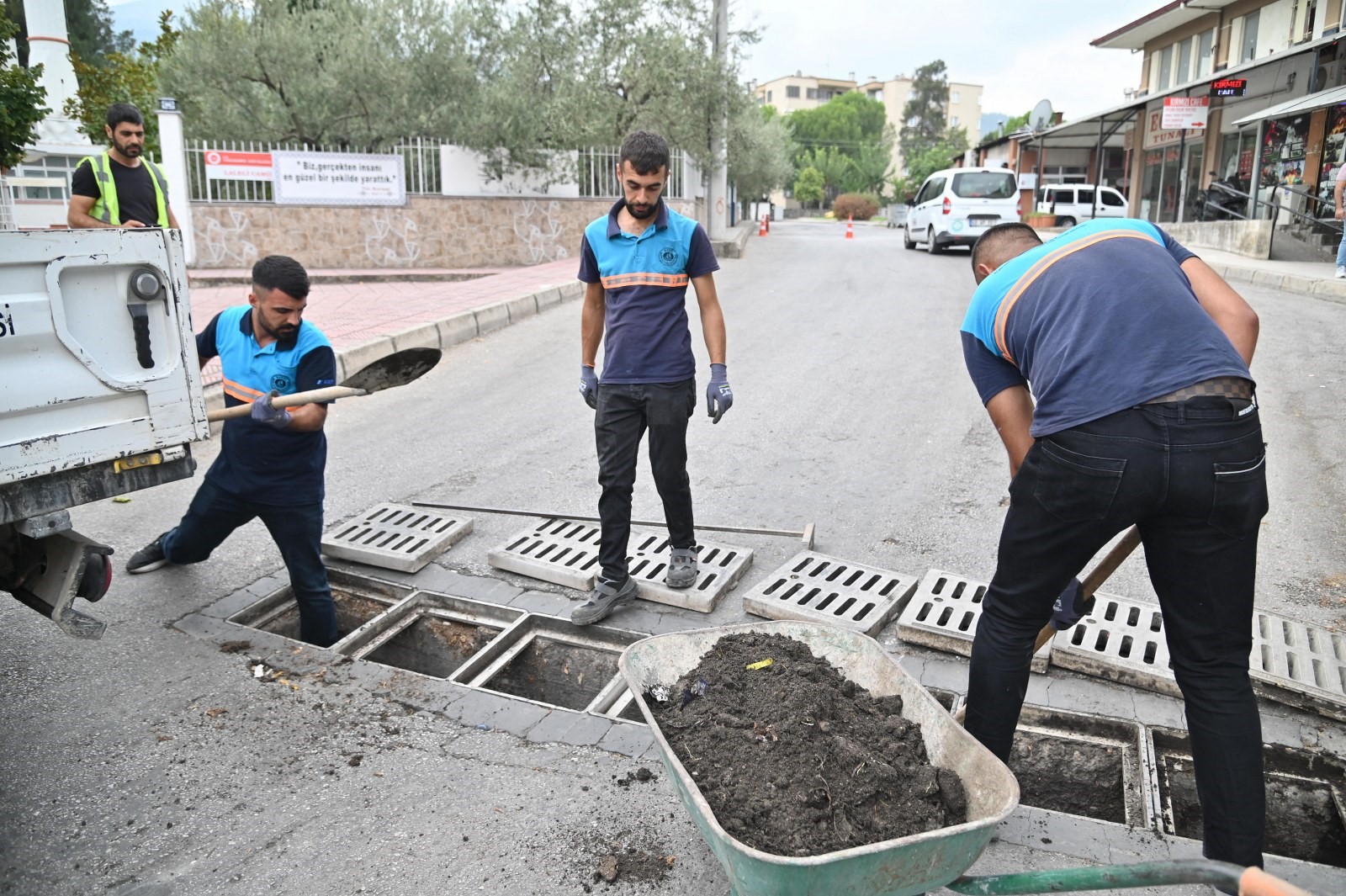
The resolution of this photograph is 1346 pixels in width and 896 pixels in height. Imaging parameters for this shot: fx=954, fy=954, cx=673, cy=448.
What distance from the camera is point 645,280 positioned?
3885 mm

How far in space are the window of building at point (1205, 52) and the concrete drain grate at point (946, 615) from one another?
29057 mm

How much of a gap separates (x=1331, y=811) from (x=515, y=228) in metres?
15.9

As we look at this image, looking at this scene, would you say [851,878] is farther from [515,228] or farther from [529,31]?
[529,31]

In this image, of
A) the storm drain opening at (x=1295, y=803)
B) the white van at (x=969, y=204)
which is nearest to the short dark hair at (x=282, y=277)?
the storm drain opening at (x=1295, y=803)

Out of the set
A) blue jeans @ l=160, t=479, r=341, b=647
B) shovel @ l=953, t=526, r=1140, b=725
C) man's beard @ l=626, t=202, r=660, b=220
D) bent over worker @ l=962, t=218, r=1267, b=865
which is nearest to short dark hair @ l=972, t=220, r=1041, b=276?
bent over worker @ l=962, t=218, r=1267, b=865

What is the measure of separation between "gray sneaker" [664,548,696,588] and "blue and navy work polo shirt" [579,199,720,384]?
0.79 meters

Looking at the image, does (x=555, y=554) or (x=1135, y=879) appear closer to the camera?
(x=1135, y=879)

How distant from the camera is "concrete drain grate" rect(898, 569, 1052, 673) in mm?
3609

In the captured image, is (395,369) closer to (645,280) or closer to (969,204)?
(645,280)

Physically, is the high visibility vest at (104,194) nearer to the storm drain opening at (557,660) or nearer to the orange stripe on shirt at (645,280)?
the orange stripe on shirt at (645,280)

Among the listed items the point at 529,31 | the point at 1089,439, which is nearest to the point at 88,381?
the point at 1089,439

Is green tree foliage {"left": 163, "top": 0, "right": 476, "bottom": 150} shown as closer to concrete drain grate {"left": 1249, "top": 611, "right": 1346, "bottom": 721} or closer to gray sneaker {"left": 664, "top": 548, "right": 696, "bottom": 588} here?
gray sneaker {"left": 664, "top": 548, "right": 696, "bottom": 588}

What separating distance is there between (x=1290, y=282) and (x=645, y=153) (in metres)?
11.9

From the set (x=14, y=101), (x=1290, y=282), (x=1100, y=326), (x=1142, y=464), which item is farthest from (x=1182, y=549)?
(x=1290, y=282)
